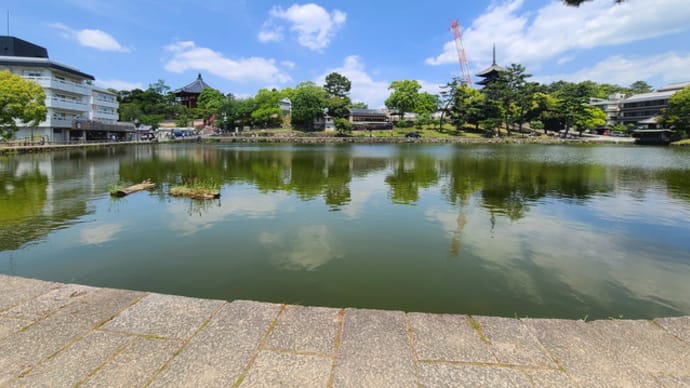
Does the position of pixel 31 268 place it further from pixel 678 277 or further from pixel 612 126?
pixel 612 126

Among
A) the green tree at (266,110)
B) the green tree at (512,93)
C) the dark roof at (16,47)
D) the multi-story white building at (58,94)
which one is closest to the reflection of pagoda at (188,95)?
the green tree at (266,110)

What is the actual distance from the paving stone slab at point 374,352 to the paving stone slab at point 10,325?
10.0 feet

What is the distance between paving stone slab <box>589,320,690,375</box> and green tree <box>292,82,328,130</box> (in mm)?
70656

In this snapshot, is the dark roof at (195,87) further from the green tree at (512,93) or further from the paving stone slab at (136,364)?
the paving stone slab at (136,364)

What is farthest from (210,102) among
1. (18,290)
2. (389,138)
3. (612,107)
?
(612,107)

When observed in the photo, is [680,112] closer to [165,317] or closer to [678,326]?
[678,326]

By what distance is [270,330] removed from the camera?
3.28 m

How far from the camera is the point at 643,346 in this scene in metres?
3.07

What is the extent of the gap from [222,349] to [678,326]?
4.40 m

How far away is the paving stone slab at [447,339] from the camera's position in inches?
115

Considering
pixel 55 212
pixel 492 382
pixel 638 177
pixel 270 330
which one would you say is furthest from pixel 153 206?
pixel 638 177

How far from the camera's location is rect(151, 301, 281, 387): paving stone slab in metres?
2.61

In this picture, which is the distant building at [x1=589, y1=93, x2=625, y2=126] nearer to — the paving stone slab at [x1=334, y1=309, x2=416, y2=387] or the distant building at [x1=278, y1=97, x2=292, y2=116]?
the distant building at [x1=278, y1=97, x2=292, y2=116]

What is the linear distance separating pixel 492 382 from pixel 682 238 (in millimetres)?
8555
